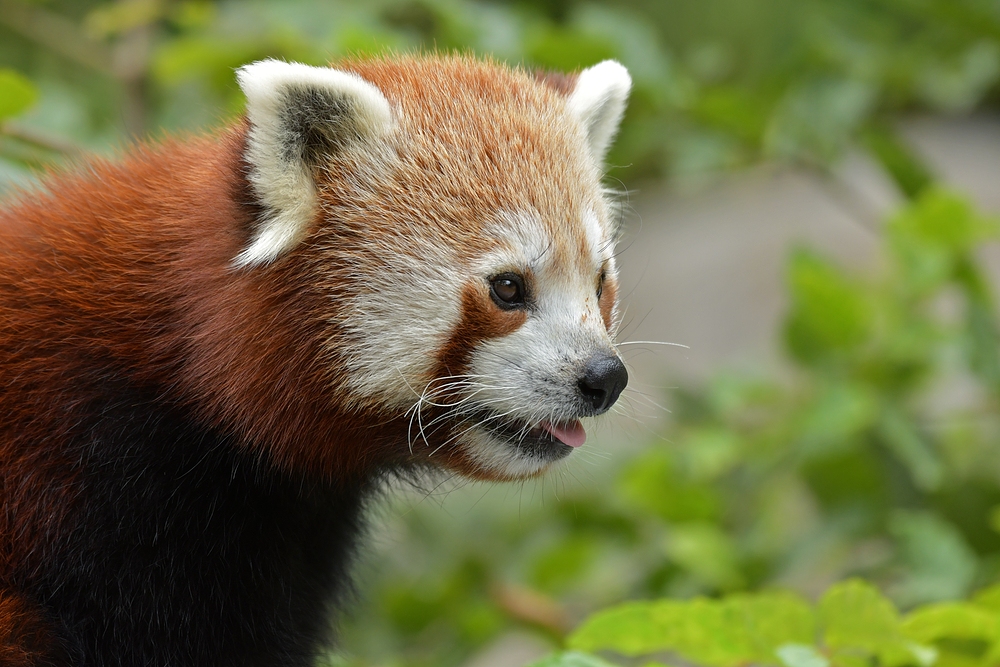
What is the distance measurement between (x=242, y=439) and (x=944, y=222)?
9.29ft

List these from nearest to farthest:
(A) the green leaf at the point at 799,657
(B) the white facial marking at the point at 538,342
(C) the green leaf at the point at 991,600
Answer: (A) the green leaf at the point at 799,657 < (B) the white facial marking at the point at 538,342 < (C) the green leaf at the point at 991,600

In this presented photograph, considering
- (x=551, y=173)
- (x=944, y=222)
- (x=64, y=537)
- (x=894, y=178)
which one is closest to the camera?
(x=64, y=537)

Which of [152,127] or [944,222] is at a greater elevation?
[944,222]

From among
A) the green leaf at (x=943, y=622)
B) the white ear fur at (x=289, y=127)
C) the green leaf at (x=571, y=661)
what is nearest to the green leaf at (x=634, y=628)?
the green leaf at (x=571, y=661)

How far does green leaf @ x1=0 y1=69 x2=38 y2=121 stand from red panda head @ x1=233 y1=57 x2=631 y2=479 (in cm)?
100

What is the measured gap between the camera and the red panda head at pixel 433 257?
221cm

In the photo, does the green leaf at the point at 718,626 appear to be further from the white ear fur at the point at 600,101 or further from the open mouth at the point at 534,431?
the white ear fur at the point at 600,101

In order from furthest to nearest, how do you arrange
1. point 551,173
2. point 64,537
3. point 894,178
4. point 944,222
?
point 894,178 < point 944,222 < point 551,173 < point 64,537

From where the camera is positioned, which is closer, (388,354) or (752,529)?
(388,354)

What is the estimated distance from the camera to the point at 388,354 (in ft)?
7.31

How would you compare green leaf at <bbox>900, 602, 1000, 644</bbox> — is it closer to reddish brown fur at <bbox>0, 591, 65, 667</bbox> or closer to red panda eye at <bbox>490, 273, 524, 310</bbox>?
red panda eye at <bbox>490, 273, 524, 310</bbox>

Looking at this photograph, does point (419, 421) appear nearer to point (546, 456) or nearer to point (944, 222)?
point (546, 456)

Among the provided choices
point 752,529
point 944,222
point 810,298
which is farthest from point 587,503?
point 944,222

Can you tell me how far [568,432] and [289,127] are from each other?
0.90 metres
